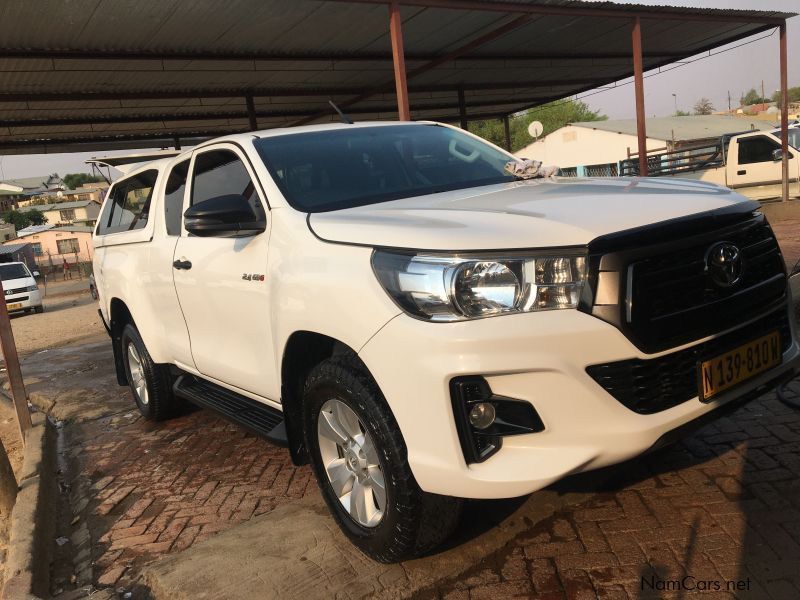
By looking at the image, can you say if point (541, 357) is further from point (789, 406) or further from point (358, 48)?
point (358, 48)

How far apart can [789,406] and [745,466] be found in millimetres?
873

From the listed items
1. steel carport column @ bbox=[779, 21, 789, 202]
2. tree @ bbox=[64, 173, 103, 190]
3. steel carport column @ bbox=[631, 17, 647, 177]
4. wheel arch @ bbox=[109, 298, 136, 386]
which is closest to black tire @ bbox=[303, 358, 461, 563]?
wheel arch @ bbox=[109, 298, 136, 386]

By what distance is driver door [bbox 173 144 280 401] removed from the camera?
3258 mm

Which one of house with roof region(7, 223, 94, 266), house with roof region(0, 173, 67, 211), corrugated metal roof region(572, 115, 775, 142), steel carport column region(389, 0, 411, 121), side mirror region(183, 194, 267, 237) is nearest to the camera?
side mirror region(183, 194, 267, 237)

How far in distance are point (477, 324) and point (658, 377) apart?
0.67 metres

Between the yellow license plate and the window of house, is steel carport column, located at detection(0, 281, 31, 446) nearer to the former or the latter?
the yellow license plate

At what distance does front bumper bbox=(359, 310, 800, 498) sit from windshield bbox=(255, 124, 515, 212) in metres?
1.17

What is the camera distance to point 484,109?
22938 millimetres

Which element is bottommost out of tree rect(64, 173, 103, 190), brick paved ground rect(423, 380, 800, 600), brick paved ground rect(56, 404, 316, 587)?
brick paved ground rect(56, 404, 316, 587)

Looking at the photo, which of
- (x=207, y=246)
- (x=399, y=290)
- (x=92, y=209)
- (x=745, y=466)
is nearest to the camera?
(x=399, y=290)

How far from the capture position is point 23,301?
19578 millimetres

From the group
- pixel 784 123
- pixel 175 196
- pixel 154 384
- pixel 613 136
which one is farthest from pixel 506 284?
pixel 613 136

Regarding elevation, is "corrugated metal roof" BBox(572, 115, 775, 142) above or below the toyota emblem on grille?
above

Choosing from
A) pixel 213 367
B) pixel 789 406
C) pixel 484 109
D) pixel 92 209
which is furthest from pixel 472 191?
pixel 92 209
